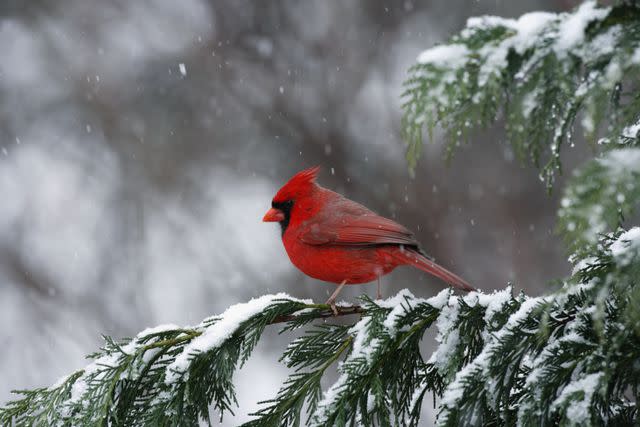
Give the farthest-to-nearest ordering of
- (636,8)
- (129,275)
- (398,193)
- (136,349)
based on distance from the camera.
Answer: (129,275)
(398,193)
(136,349)
(636,8)

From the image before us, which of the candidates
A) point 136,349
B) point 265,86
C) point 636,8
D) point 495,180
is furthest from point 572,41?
point 265,86

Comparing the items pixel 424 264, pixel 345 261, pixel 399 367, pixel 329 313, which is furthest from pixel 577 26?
pixel 345 261

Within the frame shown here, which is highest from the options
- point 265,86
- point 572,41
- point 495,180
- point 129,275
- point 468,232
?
point 265,86

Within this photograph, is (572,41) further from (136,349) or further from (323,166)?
(323,166)

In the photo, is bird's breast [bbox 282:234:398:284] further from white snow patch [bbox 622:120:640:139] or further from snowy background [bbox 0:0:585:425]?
snowy background [bbox 0:0:585:425]

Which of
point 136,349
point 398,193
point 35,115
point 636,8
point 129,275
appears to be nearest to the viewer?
point 636,8

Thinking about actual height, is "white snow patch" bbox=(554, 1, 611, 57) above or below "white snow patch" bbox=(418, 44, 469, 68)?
above

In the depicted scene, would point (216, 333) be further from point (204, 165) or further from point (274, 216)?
point (204, 165)

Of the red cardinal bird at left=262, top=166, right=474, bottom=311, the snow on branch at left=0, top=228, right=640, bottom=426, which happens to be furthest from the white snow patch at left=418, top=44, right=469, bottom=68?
the red cardinal bird at left=262, top=166, right=474, bottom=311

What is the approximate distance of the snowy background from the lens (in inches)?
213

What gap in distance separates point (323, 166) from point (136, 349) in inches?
150

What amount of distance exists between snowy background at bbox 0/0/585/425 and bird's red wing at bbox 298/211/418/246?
236 cm

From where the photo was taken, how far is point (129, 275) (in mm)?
5988

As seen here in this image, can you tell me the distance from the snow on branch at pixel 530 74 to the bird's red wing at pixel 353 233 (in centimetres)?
162
